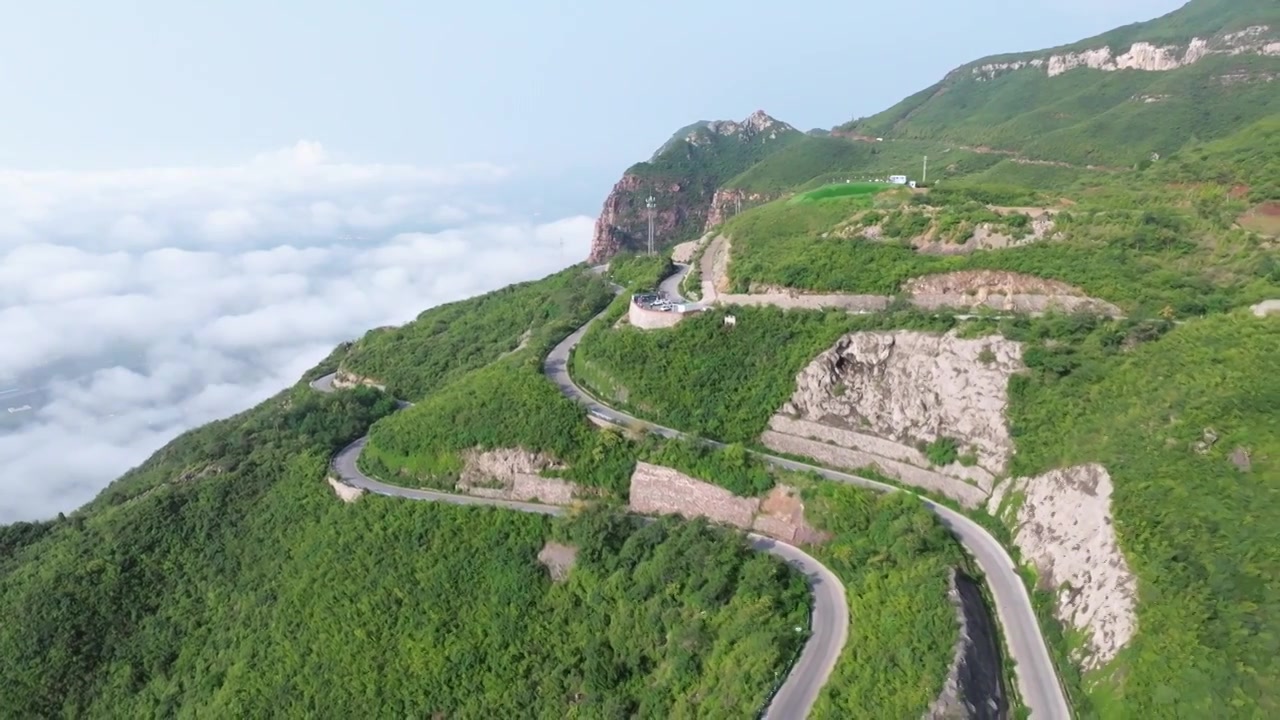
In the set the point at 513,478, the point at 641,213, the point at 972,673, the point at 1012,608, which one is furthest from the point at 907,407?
the point at 641,213

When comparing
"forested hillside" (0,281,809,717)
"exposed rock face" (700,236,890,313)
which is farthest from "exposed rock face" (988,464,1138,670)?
"exposed rock face" (700,236,890,313)

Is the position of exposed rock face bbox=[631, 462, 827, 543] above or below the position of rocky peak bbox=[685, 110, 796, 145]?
below

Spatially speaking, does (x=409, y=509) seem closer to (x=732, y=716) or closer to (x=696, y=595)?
(x=696, y=595)

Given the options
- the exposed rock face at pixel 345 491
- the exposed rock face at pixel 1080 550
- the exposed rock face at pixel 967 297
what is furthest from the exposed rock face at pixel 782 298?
the exposed rock face at pixel 345 491

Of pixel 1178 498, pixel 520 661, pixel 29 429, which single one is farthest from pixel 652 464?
pixel 29 429

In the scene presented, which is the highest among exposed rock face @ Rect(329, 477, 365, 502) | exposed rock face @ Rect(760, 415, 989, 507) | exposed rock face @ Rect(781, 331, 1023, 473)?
exposed rock face @ Rect(781, 331, 1023, 473)

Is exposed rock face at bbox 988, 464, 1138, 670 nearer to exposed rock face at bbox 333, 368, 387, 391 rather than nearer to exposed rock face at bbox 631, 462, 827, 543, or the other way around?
exposed rock face at bbox 631, 462, 827, 543

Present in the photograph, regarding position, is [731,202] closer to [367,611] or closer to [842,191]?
[842,191]
